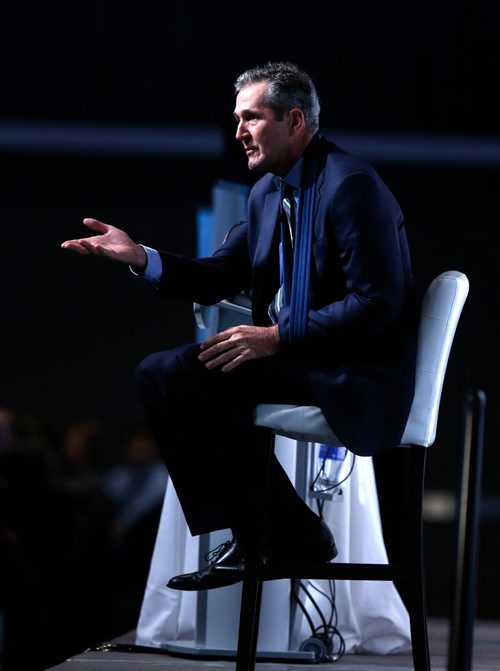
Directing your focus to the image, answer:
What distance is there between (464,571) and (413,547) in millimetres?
692

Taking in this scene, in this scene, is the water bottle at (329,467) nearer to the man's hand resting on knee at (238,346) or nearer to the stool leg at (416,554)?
the stool leg at (416,554)

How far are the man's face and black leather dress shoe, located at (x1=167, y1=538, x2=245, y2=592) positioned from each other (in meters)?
0.86

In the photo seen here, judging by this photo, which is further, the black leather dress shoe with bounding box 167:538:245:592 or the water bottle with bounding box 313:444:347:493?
the water bottle with bounding box 313:444:347:493

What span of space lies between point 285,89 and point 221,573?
109cm

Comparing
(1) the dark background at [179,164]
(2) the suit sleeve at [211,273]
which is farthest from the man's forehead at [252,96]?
(1) the dark background at [179,164]

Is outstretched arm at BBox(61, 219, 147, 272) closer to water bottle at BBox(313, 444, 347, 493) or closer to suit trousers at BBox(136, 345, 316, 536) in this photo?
suit trousers at BBox(136, 345, 316, 536)

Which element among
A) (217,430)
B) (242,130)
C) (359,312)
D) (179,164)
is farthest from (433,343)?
(179,164)

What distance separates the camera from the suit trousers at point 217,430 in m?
2.43

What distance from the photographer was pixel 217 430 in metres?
2.52

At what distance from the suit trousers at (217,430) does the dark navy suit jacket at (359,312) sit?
8 centimetres

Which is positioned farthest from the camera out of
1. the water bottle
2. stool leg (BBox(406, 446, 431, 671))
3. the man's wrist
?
the water bottle

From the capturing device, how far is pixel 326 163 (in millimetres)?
2537

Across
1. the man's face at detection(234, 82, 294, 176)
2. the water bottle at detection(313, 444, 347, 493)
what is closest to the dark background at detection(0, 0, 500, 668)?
the water bottle at detection(313, 444, 347, 493)

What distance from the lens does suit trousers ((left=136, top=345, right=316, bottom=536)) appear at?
7.98 feet
